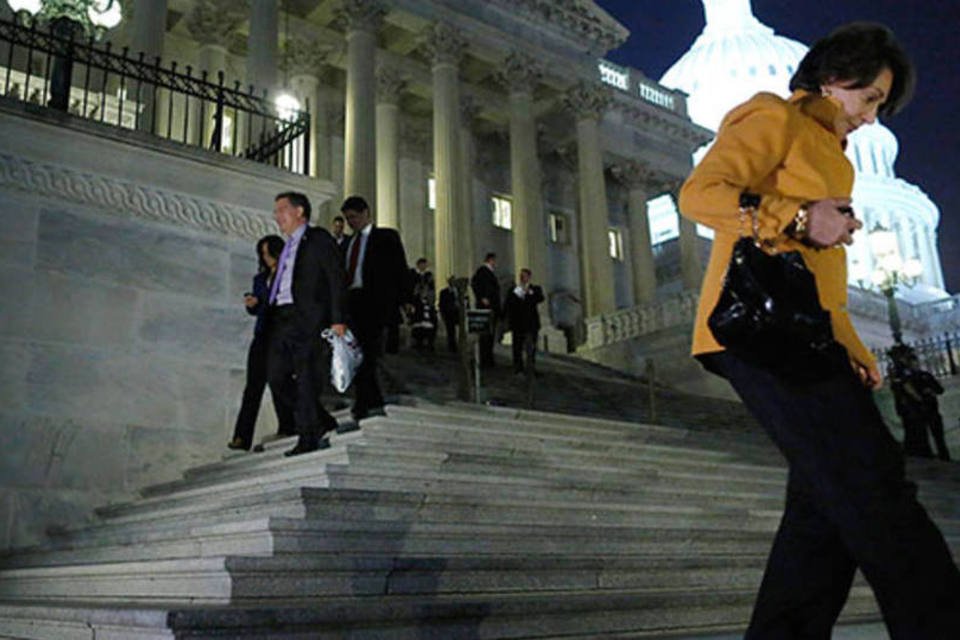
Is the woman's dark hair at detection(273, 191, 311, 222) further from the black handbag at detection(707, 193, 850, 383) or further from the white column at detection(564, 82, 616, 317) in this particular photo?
the white column at detection(564, 82, 616, 317)

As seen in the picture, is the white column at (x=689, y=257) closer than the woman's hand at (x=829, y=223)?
No

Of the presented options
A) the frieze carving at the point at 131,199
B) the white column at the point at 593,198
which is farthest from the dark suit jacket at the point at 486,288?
the white column at the point at 593,198

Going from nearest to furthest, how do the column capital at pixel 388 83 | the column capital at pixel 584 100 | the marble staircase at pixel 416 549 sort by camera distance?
the marble staircase at pixel 416 549 < the column capital at pixel 388 83 < the column capital at pixel 584 100

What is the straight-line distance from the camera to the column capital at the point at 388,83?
30.3 metres

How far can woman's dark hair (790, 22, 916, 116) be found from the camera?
2.69m

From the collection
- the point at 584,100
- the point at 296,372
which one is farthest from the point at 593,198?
the point at 296,372

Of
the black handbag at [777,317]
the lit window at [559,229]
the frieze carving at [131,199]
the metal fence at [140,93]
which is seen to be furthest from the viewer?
the lit window at [559,229]

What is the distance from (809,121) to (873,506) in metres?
1.13

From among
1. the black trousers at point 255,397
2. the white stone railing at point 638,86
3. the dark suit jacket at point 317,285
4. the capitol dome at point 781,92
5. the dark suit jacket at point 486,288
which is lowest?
the black trousers at point 255,397

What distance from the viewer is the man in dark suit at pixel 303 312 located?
22.5 feet

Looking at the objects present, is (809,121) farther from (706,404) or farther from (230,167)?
(706,404)

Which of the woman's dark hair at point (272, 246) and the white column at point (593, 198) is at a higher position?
the white column at point (593, 198)

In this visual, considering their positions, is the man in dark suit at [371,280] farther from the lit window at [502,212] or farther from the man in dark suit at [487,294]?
the lit window at [502,212]

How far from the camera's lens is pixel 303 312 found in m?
7.11
